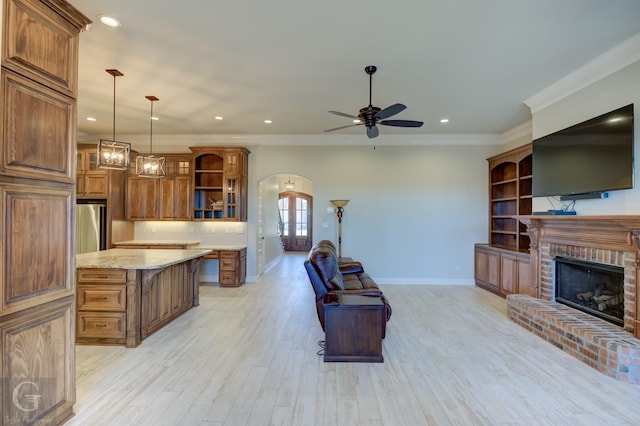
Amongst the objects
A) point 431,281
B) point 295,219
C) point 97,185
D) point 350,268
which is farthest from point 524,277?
point 295,219

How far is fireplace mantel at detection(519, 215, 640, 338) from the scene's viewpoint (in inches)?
117

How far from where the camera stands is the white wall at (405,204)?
640 centimetres

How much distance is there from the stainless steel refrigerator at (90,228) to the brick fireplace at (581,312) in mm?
6757

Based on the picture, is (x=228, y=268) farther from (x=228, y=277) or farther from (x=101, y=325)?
(x=101, y=325)

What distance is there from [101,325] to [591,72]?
19.5 feet

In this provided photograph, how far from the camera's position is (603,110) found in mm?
3383

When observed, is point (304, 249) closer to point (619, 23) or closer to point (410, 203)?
point (410, 203)

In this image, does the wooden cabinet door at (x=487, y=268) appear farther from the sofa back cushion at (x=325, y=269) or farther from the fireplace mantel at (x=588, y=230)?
the sofa back cushion at (x=325, y=269)

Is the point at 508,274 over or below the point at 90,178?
below

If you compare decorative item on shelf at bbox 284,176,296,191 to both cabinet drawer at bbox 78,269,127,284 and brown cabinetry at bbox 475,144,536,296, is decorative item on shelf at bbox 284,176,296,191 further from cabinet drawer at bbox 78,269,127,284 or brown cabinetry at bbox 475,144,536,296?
cabinet drawer at bbox 78,269,127,284

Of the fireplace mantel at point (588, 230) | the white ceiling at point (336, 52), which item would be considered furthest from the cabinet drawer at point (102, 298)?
the fireplace mantel at point (588, 230)

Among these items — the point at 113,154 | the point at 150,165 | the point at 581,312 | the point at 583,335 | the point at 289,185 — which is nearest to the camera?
the point at 583,335

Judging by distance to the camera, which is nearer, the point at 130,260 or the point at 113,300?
the point at 113,300

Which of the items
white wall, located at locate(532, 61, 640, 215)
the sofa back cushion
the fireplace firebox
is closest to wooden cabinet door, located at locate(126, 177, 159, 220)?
the sofa back cushion
